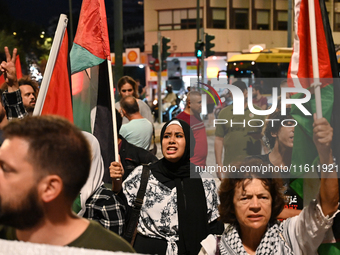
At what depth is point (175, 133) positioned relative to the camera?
12.2 ft

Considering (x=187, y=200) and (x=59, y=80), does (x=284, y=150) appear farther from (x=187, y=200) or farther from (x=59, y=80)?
(x=59, y=80)

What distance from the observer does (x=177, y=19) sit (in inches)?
1625

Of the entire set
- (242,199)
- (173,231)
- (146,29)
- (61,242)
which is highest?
(146,29)

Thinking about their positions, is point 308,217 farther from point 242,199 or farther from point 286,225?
point 242,199

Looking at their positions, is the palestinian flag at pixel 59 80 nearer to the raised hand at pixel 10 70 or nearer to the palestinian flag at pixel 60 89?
the palestinian flag at pixel 60 89

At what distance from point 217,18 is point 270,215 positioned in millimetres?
40292

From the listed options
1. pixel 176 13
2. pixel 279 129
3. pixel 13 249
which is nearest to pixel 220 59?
pixel 176 13

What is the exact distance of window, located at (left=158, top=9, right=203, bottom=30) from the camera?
40938mm

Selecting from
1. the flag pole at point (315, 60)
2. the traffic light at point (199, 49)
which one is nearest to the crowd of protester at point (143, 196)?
the flag pole at point (315, 60)

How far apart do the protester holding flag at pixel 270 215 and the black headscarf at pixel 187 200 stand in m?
0.69

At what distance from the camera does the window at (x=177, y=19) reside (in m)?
40.9

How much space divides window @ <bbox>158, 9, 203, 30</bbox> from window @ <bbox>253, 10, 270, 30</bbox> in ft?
18.3

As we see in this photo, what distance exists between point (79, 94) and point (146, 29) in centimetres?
3877

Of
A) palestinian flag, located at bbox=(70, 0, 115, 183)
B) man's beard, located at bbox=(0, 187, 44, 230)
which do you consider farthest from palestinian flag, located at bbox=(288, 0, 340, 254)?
man's beard, located at bbox=(0, 187, 44, 230)
